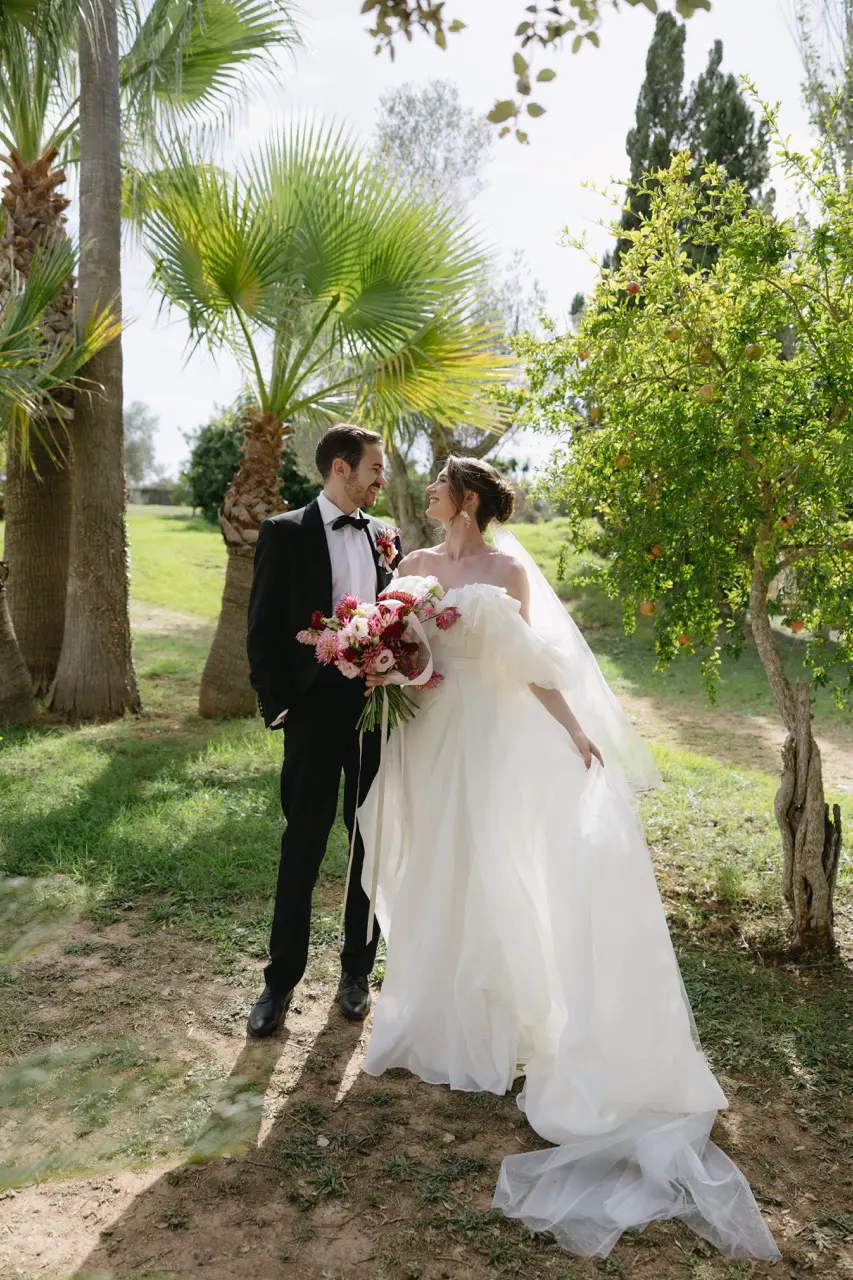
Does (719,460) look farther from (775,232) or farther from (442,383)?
(442,383)

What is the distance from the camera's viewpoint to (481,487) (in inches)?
148

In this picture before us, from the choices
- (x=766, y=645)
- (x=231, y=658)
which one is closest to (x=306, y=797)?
(x=766, y=645)

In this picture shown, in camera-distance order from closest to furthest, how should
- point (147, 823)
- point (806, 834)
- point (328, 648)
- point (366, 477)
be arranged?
point (328, 648)
point (366, 477)
point (806, 834)
point (147, 823)

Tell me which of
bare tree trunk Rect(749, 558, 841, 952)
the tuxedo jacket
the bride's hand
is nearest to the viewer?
the bride's hand

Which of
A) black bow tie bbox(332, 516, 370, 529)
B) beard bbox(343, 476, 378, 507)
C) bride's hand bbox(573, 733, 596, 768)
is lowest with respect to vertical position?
bride's hand bbox(573, 733, 596, 768)

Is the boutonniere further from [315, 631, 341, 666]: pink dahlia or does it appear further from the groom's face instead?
[315, 631, 341, 666]: pink dahlia

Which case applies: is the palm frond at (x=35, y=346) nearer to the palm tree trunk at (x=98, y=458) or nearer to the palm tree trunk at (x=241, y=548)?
the palm tree trunk at (x=98, y=458)

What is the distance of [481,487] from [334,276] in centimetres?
506

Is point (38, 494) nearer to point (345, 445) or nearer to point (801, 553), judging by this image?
point (345, 445)

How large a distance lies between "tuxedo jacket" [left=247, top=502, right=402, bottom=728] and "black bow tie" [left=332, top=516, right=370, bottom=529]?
0.21ft

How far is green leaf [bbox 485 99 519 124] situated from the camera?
2779 millimetres

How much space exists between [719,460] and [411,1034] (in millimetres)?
2695

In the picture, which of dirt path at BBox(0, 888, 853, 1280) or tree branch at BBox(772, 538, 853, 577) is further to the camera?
tree branch at BBox(772, 538, 853, 577)

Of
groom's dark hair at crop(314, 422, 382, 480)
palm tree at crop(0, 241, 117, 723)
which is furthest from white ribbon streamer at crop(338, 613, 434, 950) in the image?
palm tree at crop(0, 241, 117, 723)
